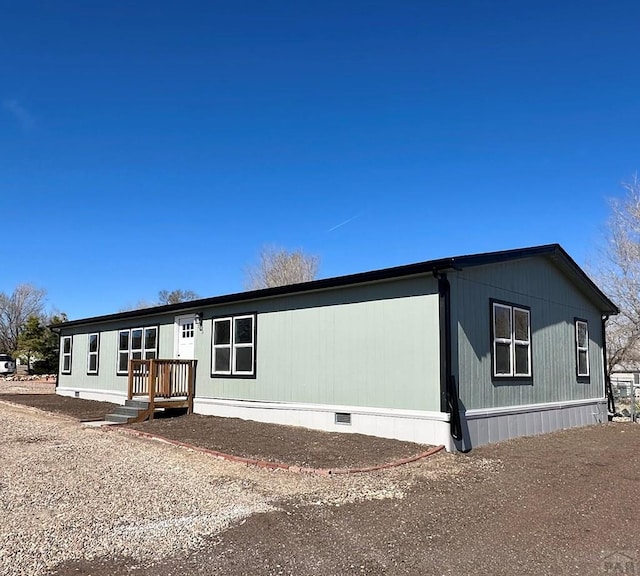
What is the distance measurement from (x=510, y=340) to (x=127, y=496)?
7.81 m

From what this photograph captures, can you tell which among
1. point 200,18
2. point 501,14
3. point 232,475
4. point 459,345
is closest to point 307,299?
point 459,345

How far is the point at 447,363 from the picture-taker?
9062 millimetres

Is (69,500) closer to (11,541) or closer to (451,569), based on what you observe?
(11,541)

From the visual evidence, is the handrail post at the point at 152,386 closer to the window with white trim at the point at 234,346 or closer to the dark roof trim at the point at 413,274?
the window with white trim at the point at 234,346

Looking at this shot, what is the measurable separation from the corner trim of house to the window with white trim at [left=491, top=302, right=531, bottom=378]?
24.7 inches

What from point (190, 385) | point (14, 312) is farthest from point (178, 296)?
point (190, 385)

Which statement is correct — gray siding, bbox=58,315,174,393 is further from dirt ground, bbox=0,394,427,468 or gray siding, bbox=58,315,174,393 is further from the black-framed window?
the black-framed window

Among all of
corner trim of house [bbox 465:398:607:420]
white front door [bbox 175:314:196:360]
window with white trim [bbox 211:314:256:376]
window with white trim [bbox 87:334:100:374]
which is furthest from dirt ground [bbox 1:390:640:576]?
window with white trim [bbox 87:334:100:374]

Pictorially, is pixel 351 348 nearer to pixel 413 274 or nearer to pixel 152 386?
pixel 413 274

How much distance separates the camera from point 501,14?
37.3 feet

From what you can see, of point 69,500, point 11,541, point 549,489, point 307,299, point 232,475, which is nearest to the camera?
point 11,541

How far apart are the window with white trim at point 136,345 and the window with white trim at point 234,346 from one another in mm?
2982

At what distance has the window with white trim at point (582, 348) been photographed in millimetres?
13977

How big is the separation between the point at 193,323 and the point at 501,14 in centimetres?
1022
